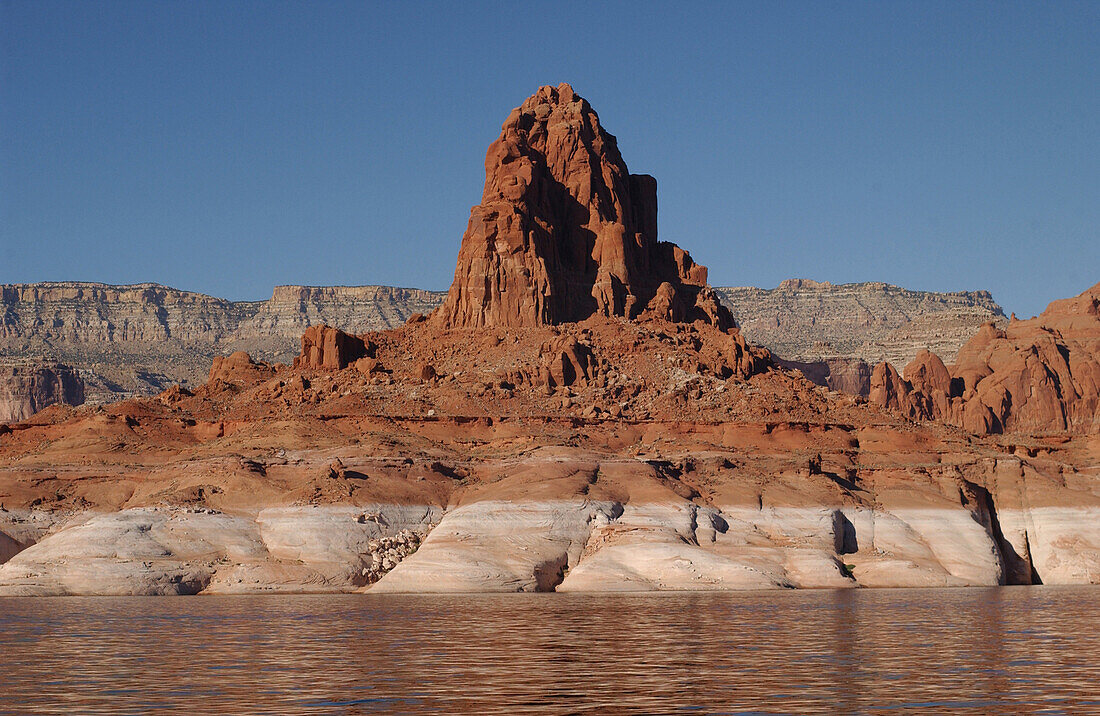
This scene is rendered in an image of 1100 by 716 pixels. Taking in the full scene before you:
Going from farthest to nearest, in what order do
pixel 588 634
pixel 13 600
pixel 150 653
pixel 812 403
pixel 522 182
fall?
pixel 522 182 → pixel 812 403 → pixel 13 600 → pixel 588 634 → pixel 150 653

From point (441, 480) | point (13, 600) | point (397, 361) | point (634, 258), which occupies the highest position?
point (634, 258)

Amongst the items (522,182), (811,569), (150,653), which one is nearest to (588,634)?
(150,653)

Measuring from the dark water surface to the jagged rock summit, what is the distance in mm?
65822

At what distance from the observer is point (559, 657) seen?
44.2m

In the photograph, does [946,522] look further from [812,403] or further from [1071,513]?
[812,403]

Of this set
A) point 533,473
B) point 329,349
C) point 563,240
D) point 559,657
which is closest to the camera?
point 559,657

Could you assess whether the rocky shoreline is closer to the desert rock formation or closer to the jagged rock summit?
the desert rock formation

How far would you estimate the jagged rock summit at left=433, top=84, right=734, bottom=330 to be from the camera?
138125mm

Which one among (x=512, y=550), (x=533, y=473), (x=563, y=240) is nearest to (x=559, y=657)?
(x=512, y=550)

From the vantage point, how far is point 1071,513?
105688 mm

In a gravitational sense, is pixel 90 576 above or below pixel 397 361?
below

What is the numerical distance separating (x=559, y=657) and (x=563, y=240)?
104488 millimetres

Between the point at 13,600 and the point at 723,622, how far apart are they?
4687cm

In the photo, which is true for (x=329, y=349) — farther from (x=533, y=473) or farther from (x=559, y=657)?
(x=559, y=657)
